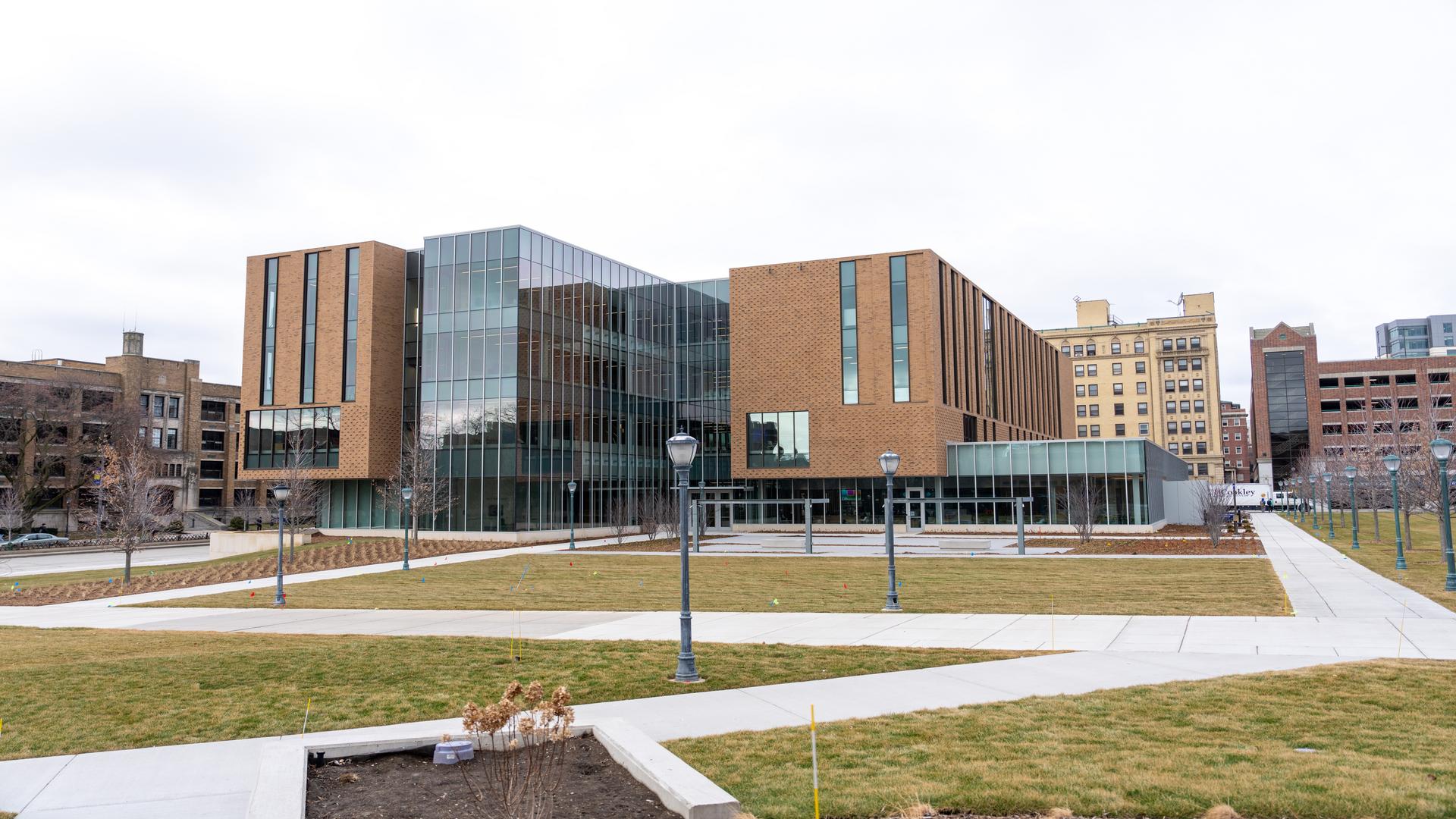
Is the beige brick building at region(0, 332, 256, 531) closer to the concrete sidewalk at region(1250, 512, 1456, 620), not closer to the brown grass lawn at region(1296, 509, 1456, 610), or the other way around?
the concrete sidewalk at region(1250, 512, 1456, 620)

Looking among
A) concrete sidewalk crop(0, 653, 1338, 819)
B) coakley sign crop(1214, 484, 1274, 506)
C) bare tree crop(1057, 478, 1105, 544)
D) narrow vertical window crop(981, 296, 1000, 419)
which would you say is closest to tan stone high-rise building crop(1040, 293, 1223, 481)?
coakley sign crop(1214, 484, 1274, 506)

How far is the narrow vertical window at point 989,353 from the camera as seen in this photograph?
68.1 metres

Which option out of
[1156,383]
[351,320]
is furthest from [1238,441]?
[351,320]

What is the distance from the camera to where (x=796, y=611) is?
20.1 meters

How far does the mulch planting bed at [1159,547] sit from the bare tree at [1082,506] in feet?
3.33

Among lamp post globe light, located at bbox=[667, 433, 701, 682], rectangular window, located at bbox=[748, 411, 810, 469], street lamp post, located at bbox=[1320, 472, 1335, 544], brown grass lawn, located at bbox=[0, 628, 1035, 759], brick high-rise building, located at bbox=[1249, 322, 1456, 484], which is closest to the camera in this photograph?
brown grass lawn, located at bbox=[0, 628, 1035, 759]

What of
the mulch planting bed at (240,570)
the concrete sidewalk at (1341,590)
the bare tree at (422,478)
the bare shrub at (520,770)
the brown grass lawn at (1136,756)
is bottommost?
the mulch planting bed at (240,570)

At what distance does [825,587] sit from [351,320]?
41229 millimetres

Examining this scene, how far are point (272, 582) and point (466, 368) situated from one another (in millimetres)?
24312

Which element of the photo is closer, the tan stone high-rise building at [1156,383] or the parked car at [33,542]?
the parked car at [33,542]

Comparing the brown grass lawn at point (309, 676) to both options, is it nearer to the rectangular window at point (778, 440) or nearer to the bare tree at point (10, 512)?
the rectangular window at point (778, 440)

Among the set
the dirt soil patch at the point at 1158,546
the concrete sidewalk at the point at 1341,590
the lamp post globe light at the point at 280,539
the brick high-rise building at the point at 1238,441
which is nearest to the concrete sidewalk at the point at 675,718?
the concrete sidewalk at the point at 1341,590

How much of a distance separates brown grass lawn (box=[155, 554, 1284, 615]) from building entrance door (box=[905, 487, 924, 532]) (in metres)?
21.9

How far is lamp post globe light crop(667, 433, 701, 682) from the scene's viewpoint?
12.2m
